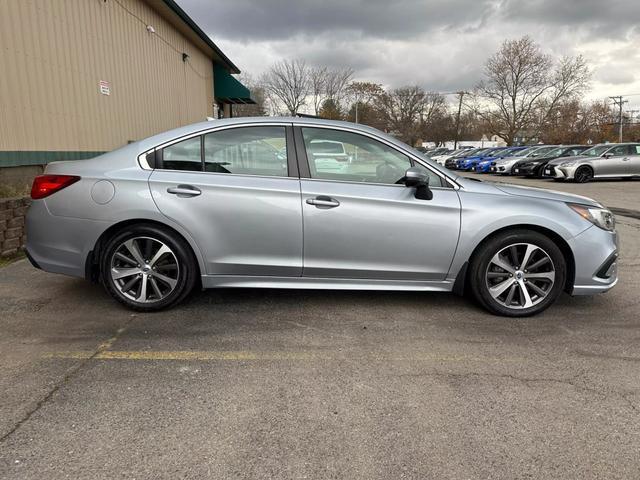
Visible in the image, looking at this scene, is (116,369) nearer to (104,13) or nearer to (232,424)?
(232,424)

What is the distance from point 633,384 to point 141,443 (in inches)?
115

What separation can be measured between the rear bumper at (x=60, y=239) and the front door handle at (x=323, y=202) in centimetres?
167

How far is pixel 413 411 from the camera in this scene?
259cm

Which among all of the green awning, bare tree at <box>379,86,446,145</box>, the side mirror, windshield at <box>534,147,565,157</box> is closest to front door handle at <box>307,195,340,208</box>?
the side mirror

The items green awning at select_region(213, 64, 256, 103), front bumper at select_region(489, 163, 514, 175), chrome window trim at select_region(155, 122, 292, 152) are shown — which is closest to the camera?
chrome window trim at select_region(155, 122, 292, 152)

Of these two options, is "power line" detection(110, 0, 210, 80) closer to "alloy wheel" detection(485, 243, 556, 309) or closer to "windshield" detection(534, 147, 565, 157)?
"alloy wheel" detection(485, 243, 556, 309)

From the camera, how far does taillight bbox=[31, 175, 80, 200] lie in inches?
150

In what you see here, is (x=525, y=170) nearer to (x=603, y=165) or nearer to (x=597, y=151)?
(x=597, y=151)

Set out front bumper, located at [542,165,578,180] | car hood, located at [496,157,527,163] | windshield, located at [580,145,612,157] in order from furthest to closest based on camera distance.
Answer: car hood, located at [496,157,527,163] < windshield, located at [580,145,612,157] < front bumper, located at [542,165,578,180]

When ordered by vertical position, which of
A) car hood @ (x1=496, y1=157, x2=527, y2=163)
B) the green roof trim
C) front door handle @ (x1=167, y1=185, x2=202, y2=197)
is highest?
the green roof trim

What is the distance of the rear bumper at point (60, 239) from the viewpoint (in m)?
3.77

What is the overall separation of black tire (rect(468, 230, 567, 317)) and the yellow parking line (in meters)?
0.79

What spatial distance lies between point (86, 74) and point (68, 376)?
8311 millimetres

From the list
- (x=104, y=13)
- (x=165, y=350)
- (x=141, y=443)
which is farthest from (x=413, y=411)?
(x=104, y=13)
